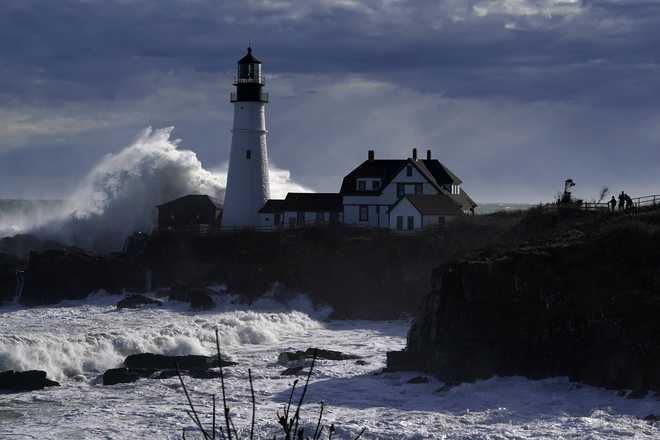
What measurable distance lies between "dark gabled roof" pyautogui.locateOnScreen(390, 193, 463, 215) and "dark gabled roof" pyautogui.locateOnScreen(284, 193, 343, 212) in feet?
12.3

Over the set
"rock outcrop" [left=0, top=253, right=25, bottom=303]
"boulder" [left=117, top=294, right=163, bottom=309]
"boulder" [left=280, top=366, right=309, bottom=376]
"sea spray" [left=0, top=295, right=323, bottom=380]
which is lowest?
"boulder" [left=280, top=366, right=309, bottom=376]

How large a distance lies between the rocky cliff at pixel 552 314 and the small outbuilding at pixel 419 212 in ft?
63.0

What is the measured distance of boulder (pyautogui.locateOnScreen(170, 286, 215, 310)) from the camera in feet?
157

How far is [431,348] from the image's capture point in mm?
33281

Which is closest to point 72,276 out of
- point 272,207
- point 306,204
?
point 272,207

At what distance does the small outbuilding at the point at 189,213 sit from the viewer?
2355 inches

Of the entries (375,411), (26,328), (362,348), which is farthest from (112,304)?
(375,411)

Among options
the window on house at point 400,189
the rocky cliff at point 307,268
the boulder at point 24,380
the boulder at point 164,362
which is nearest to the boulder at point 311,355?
the boulder at point 164,362

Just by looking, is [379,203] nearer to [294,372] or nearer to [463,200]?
[463,200]

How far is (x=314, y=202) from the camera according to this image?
57562 mm

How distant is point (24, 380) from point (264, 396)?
7.22 metres

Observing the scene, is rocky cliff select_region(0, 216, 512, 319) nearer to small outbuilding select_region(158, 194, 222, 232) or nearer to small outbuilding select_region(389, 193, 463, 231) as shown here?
small outbuilding select_region(389, 193, 463, 231)

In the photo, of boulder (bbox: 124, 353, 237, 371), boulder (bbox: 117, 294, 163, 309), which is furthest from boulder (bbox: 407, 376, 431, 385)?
boulder (bbox: 117, 294, 163, 309)

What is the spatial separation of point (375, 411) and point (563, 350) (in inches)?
241
